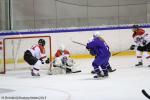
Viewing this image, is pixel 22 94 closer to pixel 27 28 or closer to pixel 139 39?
pixel 139 39

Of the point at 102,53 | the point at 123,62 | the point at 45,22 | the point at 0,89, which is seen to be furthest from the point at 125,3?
the point at 0,89

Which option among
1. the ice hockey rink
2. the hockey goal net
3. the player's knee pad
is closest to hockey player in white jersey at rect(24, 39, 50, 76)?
the ice hockey rink

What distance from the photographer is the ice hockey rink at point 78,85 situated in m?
6.54

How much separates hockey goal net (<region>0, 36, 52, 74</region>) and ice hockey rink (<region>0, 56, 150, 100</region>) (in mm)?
299

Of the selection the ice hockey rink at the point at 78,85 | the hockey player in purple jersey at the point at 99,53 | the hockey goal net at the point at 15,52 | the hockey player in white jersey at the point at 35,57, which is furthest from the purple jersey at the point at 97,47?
the hockey goal net at the point at 15,52

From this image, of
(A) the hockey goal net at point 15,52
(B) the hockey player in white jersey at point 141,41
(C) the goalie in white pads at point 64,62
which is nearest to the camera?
(C) the goalie in white pads at point 64,62

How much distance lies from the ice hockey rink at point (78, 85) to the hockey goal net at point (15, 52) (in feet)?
0.98

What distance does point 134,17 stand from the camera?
13.6 metres

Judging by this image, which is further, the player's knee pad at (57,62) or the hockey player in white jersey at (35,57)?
the player's knee pad at (57,62)

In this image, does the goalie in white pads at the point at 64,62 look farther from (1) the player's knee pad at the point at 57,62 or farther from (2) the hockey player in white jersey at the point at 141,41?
(2) the hockey player in white jersey at the point at 141,41

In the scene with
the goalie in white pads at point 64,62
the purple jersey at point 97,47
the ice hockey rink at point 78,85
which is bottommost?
the ice hockey rink at point 78,85

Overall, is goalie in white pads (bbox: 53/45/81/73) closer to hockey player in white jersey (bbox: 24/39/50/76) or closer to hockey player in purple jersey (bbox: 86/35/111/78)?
hockey player in white jersey (bbox: 24/39/50/76)

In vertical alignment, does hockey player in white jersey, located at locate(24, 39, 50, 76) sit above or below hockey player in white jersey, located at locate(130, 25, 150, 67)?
below

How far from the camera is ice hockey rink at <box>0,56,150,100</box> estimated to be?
6.54 metres
